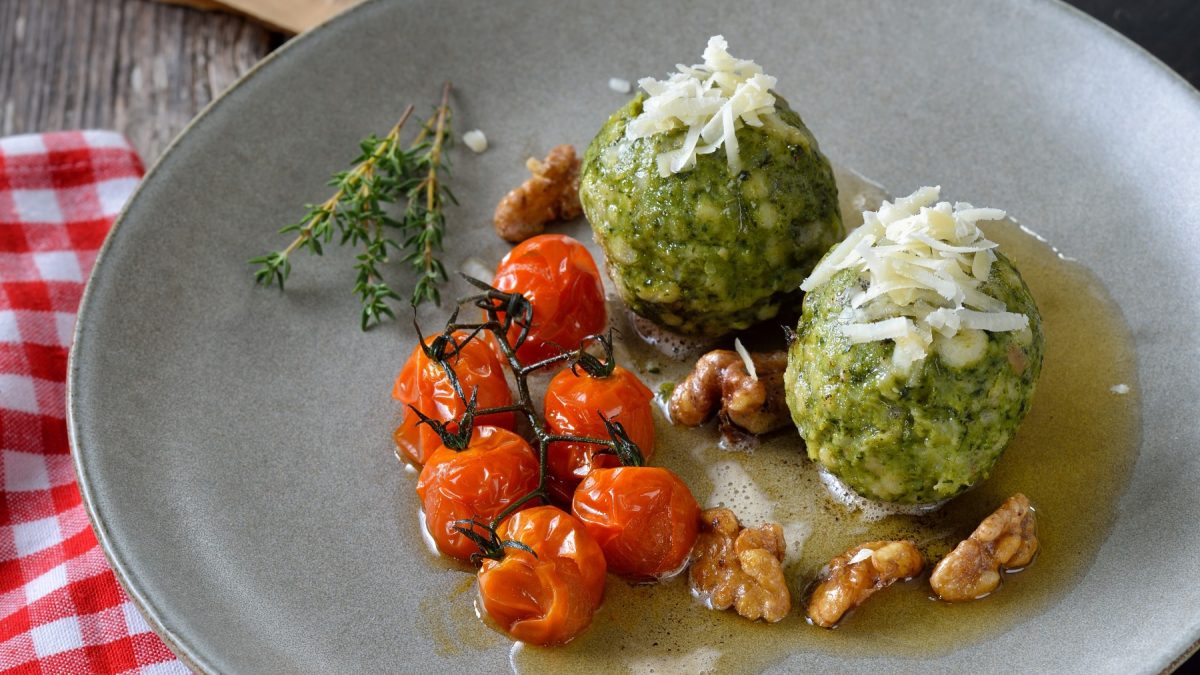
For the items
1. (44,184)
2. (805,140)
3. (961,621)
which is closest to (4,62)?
(44,184)

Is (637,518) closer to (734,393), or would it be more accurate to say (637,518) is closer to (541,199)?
(734,393)

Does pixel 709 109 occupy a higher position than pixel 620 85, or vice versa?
pixel 709 109

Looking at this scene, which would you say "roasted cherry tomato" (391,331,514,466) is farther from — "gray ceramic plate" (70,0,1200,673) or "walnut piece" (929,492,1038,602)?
"walnut piece" (929,492,1038,602)

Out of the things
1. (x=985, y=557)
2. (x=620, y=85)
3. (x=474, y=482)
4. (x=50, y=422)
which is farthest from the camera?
(x=620, y=85)

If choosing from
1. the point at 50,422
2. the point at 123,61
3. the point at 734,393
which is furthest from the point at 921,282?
the point at 123,61

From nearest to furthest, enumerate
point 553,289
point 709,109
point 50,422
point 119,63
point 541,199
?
1. point 709,109
2. point 553,289
3. point 50,422
4. point 541,199
5. point 119,63

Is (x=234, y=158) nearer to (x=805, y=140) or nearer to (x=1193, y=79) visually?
(x=805, y=140)

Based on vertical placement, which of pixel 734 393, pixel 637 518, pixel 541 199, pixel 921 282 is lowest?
pixel 637 518

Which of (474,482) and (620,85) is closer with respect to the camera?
(474,482)
